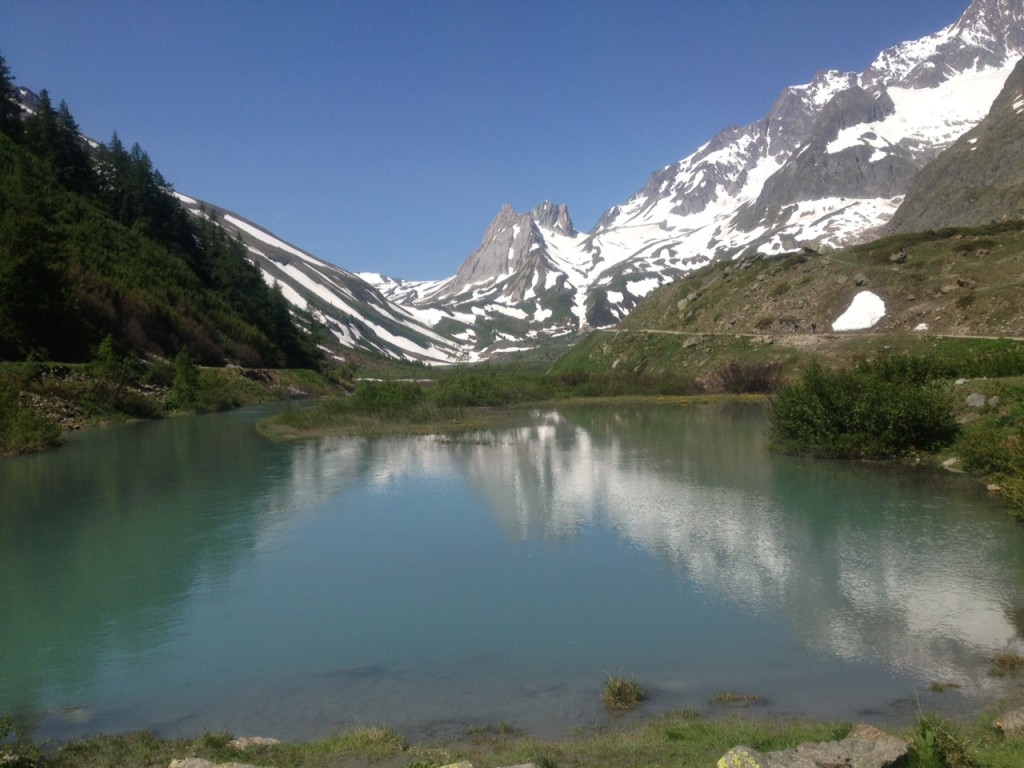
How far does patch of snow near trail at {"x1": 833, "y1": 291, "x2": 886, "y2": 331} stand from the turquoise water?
38.1m

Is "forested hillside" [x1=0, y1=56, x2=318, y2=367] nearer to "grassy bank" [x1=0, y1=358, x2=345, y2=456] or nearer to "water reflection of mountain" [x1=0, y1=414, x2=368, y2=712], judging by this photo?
"grassy bank" [x1=0, y1=358, x2=345, y2=456]

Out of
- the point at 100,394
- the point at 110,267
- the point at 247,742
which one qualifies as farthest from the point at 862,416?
the point at 110,267

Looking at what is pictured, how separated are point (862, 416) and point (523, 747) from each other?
24.0 m

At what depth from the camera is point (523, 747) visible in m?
8.53

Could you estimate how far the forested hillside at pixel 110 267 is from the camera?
55.2m

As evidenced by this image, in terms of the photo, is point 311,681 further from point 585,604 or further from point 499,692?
point 585,604

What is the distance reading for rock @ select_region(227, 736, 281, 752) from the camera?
873 cm

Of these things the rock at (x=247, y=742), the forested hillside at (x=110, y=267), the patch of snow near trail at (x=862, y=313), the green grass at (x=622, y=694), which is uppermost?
the forested hillside at (x=110, y=267)

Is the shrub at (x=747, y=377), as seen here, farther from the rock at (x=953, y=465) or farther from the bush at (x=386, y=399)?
the rock at (x=953, y=465)

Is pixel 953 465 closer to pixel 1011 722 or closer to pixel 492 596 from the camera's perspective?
pixel 492 596

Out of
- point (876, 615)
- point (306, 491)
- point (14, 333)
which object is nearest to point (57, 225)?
point (14, 333)

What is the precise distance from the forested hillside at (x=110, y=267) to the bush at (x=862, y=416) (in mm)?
49039

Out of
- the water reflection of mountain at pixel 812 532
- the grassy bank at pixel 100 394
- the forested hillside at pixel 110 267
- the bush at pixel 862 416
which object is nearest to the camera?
the water reflection of mountain at pixel 812 532

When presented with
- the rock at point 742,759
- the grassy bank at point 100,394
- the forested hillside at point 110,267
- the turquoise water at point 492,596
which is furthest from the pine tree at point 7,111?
the rock at point 742,759
